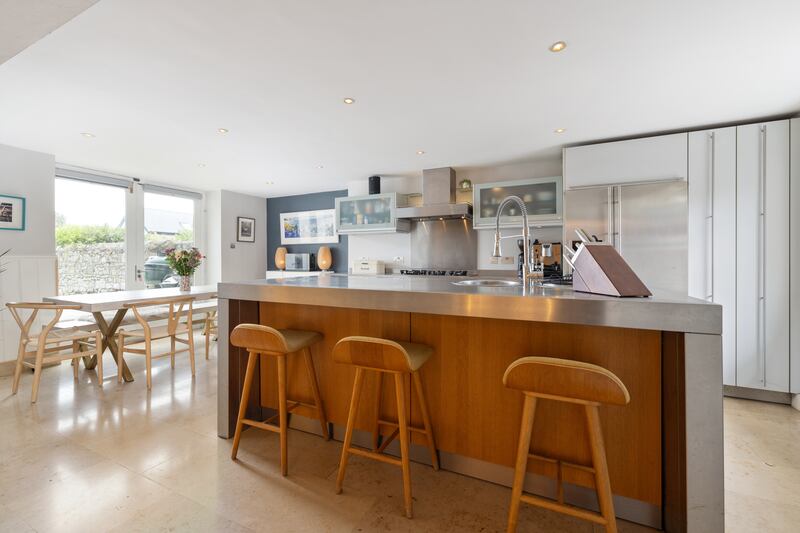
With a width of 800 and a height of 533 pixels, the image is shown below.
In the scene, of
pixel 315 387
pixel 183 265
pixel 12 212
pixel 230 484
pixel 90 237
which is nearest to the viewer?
pixel 230 484

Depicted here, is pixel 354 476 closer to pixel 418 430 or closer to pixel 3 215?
pixel 418 430

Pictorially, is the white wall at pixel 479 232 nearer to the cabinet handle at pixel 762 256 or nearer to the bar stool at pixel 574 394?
the cabinet handle at pixel 762 256

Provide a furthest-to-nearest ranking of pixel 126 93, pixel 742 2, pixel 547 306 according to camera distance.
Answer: pixel 126 93, pixel 742 2, pixel 547 306

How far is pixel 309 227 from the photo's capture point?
6.05 meters

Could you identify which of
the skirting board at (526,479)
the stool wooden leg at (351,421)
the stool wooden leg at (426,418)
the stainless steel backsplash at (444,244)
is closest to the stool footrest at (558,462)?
the skirting board at (526,479)

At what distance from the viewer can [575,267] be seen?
5.15ft

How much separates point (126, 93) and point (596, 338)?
3272mm

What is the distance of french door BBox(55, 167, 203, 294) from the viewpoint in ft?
13.8

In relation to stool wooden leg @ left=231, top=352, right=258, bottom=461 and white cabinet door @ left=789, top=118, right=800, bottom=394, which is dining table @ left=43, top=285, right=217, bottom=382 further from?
white cabinet door @ left=789, top=118, right=800, bottom=394

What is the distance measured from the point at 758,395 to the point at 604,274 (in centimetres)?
295

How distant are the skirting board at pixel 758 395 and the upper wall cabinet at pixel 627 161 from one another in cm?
194

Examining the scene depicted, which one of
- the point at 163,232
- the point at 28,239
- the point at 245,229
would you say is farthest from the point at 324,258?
the point at 28,239

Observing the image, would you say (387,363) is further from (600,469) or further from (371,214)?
(371,214)

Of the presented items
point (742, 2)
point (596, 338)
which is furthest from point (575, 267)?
point (742, 2)
